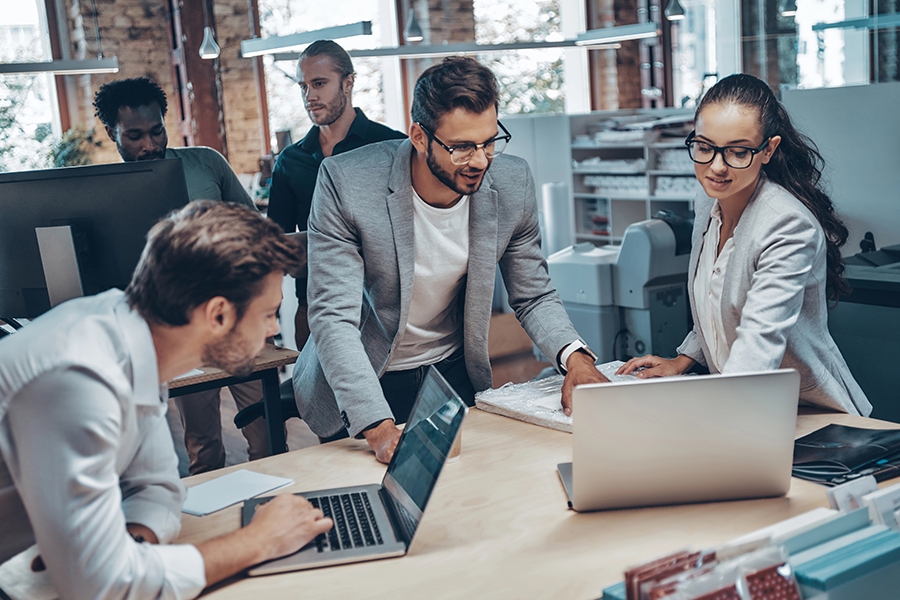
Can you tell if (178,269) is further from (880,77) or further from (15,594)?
(880,77)

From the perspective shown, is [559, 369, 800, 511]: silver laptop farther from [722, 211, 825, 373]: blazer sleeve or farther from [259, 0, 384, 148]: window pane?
[259, 0, 384, 148]: window pane

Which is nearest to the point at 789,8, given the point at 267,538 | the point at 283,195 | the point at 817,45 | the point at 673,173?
the point at 817,45

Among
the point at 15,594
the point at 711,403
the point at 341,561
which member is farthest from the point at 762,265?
the point at 15,594

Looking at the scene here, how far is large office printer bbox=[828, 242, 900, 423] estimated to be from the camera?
302cm

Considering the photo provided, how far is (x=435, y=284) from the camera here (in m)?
2.08

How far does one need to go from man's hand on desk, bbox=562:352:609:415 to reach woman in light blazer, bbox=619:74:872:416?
0.27 m

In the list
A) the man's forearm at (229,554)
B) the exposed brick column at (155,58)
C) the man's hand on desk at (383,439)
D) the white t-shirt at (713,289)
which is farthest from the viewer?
the exposed brick column at (155,58)

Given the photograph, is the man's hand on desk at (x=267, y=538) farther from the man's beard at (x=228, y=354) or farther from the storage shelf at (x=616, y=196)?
Result: the storage shelf at (x=616, y=196)

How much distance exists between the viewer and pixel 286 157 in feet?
11.3

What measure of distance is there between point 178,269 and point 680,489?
2.79 feet

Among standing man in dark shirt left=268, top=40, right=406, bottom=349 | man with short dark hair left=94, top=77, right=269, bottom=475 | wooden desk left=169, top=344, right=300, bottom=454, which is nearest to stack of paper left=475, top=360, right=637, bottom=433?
wooden desk left=169, top=344, right=300, bottom=454

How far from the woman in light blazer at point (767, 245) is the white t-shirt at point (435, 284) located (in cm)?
56

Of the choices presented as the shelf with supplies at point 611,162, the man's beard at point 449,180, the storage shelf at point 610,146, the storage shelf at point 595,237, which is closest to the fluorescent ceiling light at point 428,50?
the shelf with supplies at point 611,162

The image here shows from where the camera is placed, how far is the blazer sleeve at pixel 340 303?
1.80m
